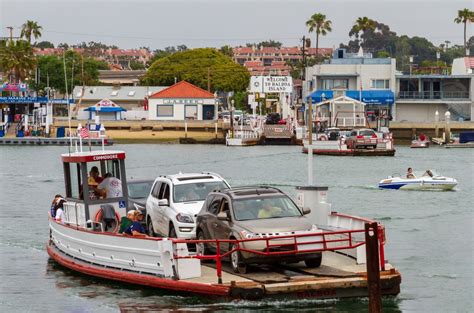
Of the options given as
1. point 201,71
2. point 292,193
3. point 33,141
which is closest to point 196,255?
point 292,193

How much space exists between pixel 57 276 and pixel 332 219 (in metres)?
7.72

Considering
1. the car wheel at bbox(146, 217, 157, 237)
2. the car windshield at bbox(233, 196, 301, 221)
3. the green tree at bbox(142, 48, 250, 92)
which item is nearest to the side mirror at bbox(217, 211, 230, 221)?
the car windshield at bbox(233, 196, 301, 221)

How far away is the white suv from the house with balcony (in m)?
98.2

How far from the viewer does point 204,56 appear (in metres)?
180

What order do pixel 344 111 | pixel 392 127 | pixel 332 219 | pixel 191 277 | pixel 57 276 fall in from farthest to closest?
pixel 392 127
pixel 344 111
pixel 57 276
pixel 332 219
pixel 191 277

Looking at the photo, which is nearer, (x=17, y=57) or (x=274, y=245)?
(x=274, y=245)

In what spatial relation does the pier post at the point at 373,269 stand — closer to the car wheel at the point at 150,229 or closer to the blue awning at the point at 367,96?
the car wheel at the point at 150,229

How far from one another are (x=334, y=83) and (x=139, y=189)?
95.6 m

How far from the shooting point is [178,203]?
2808 cm

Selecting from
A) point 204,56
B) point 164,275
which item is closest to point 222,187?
point 164,275

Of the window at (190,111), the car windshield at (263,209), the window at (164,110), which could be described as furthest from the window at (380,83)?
the car windshield at (263,209)

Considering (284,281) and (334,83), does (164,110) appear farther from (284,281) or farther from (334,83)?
(284,281)

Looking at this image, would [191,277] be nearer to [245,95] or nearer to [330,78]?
[330,78]

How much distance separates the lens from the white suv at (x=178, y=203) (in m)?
27.5
